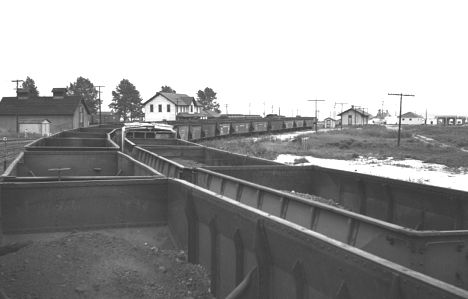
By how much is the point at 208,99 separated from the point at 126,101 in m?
40.8

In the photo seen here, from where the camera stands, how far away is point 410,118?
187 meters

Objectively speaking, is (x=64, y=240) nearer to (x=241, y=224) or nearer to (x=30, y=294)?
(x=30, y=294)

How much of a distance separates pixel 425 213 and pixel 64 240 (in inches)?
175

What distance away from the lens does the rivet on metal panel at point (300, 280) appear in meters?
3.39

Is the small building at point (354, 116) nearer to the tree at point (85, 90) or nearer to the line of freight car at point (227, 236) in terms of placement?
the tree at point (85, 90)

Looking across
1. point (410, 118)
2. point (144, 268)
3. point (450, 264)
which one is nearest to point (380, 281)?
point (450, 264)

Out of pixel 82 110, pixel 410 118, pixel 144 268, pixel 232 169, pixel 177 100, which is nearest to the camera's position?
pixel 144 268

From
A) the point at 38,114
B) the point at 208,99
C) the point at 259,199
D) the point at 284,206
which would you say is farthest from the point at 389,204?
the point at 208,99

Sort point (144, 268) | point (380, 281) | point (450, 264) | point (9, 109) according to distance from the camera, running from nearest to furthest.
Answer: point (380, 281), point (450, 264), point (144, 268), point (9, 109)

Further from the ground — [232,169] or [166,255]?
[232,169]

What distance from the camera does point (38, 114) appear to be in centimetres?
7088

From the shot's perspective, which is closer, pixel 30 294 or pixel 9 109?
pixel 30 294

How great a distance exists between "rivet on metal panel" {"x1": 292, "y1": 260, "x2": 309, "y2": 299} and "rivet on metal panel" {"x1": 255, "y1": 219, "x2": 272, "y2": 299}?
399 mm

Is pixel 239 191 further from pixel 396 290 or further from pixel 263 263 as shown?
pixel 396 290
